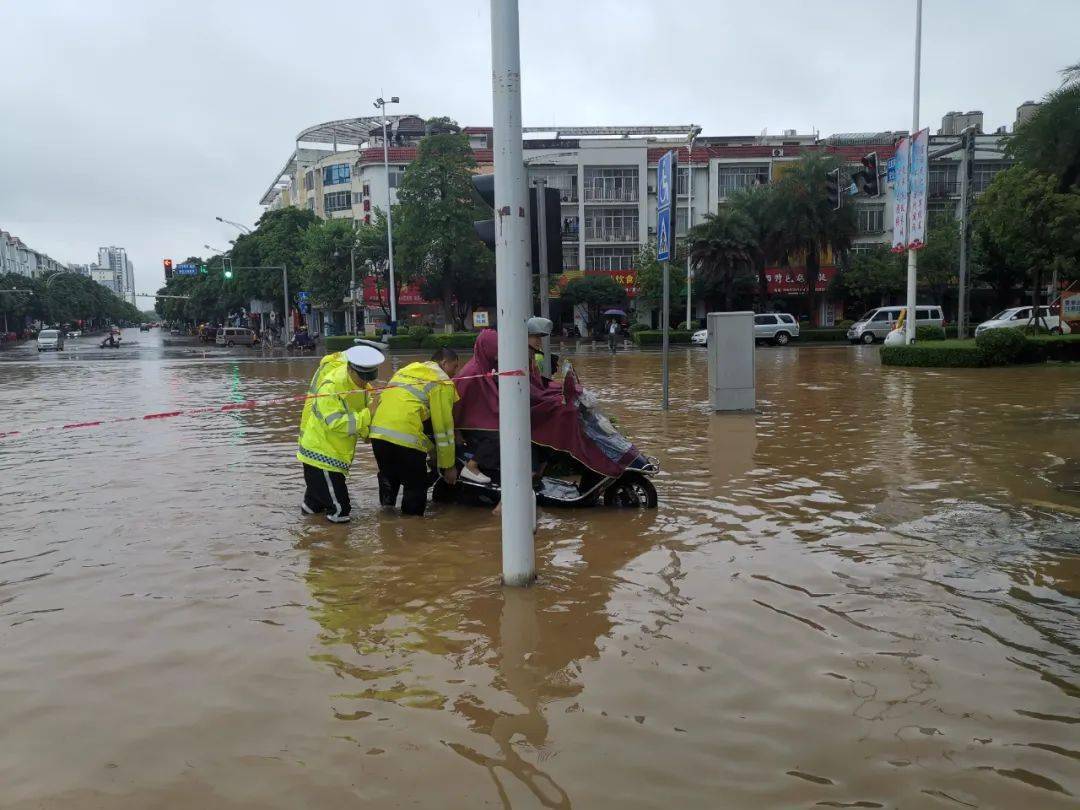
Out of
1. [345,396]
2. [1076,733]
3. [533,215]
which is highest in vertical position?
[533,215]

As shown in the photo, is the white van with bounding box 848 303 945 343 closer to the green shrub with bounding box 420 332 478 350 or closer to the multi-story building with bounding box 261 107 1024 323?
the multi-story building with bounding box 261 107 1024 323

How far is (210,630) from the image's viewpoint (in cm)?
464

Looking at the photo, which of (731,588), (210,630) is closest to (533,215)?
(731,588)

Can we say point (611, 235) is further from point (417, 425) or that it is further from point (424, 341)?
point (417, 425)

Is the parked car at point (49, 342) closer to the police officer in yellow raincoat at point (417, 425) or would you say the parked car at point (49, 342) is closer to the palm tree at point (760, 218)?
the palm tree at point (760, 218)

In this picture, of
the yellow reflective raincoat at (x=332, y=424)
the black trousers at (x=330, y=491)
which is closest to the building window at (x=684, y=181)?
the yellow reflective raincoat at (x=332, y=424)

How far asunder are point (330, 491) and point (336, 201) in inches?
2789

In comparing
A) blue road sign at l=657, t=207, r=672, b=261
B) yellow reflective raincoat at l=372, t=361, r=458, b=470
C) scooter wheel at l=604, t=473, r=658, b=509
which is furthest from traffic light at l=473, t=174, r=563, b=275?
blue road sign at l=657, t=207, r=672, b=261

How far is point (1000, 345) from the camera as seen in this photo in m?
21.7

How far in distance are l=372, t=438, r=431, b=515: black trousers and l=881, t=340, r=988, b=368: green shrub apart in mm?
18729

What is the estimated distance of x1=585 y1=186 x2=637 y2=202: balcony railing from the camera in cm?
5653

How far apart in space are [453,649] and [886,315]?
1616 inches

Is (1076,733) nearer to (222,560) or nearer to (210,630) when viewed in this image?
(210,630)

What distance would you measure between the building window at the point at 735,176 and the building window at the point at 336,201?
31.3 metres
